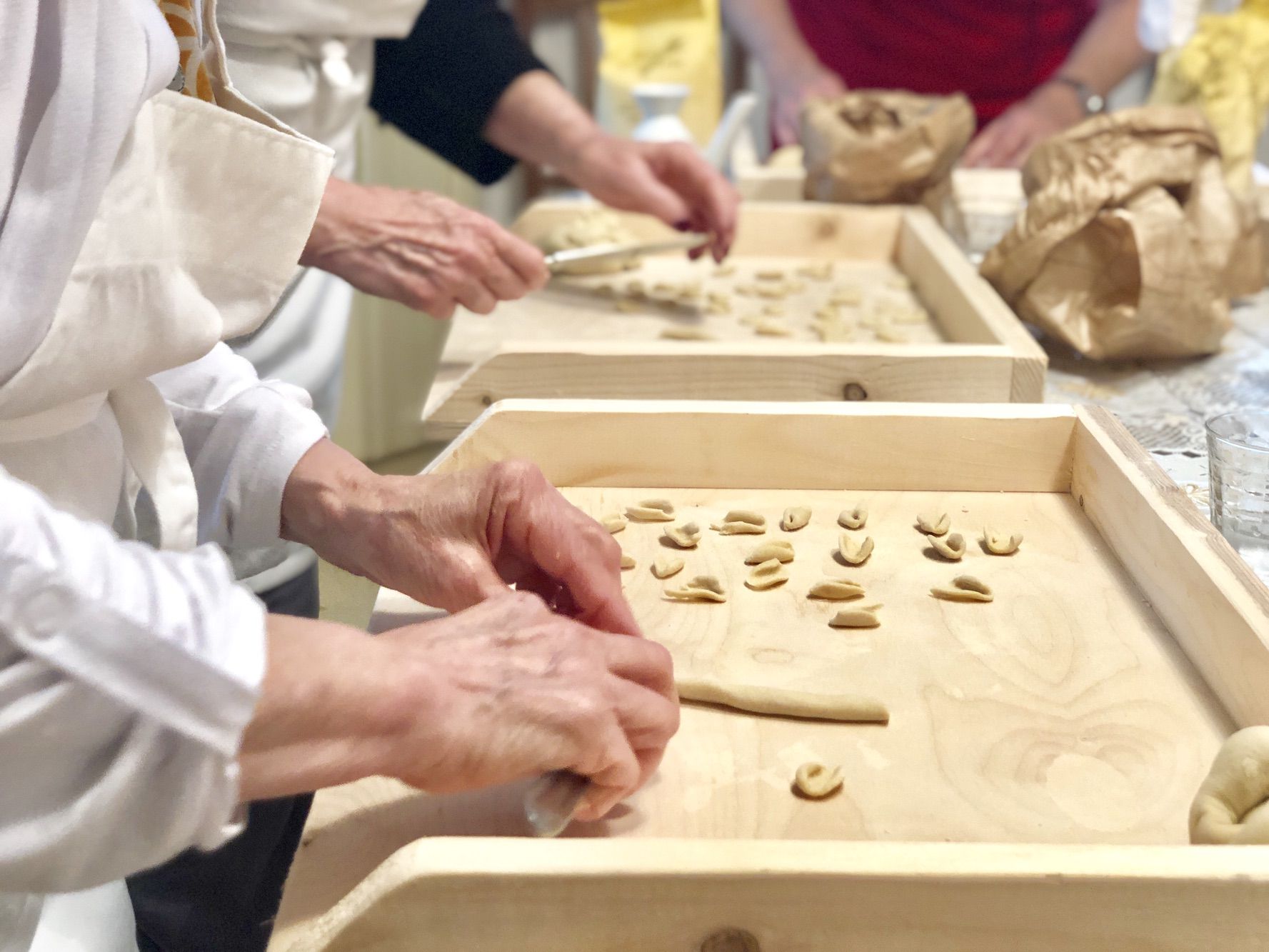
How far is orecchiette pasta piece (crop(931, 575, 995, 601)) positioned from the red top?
2152 mm

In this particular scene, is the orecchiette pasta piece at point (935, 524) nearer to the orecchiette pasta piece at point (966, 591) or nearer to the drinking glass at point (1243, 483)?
the orecchiette pasta piece at point (966, 591)

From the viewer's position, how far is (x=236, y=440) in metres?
0.74

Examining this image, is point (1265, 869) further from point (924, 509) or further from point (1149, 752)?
point (924, 509)

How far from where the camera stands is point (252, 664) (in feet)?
1.46

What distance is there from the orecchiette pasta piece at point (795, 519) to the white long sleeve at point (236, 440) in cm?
32

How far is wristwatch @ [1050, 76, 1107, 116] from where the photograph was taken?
2.44m

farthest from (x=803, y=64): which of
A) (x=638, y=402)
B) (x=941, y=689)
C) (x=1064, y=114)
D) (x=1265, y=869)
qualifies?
(x=1265, y=869)

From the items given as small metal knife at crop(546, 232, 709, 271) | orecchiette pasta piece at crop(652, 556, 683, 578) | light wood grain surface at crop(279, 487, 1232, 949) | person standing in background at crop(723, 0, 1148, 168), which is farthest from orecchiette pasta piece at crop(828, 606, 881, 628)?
person standing in background at crop(723, 0, 1148, 168)

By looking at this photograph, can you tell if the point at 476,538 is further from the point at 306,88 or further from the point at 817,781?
the point at 306,88

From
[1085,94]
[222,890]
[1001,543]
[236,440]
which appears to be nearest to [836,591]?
[1001,543]

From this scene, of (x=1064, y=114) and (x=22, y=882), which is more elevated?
(x=22, y=882)

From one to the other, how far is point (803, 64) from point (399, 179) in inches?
36.5

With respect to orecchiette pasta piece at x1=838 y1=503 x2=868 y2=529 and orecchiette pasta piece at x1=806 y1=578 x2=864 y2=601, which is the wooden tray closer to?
orecchiette pasta piece at x1=838 y1=503 x2=868 y2=529

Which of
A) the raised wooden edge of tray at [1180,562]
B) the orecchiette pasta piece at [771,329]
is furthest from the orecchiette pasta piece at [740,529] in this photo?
the orecchiette pasta piece at [771,329]
